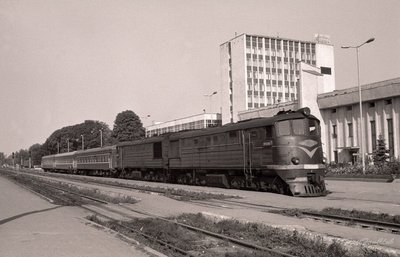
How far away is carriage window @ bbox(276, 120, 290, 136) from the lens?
806 inches

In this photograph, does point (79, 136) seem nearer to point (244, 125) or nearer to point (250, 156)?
point (244, 125)

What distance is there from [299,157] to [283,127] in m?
1.61

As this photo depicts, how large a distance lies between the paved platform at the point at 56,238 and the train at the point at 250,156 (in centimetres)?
927

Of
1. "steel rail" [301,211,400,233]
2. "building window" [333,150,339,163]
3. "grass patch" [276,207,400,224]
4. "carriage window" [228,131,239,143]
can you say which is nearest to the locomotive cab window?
"carriage window" [228,131,239,143]

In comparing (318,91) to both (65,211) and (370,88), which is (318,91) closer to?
(370,88)

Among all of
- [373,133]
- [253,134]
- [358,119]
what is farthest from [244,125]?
[358,119]

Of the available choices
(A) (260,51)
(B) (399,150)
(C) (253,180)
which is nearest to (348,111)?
(B) (399,150)

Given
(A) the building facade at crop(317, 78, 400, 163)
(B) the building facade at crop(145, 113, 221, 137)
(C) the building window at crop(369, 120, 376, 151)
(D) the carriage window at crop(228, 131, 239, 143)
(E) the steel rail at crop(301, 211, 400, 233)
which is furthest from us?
(B) the building facade at crop(145, 113, 221, 137)

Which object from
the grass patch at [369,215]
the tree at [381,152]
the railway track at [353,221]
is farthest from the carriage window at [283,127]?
the tree at [381,152]

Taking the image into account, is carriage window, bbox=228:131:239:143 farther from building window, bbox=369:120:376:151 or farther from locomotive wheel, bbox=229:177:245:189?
building window, bbox=369:120:376:151

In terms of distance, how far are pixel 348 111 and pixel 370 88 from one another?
15.0 feet

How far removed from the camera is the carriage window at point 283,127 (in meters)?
20.5

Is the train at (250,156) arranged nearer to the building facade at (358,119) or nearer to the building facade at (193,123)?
the building facade at (358,119)

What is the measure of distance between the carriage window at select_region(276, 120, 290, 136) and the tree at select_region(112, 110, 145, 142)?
75641 mm
